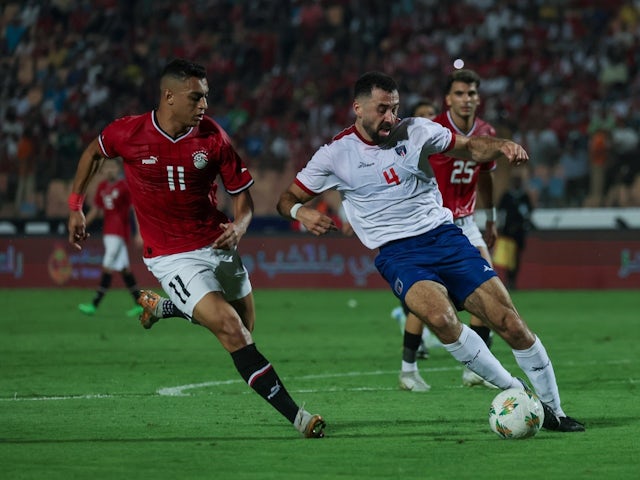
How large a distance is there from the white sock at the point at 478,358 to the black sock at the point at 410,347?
8.50 ft

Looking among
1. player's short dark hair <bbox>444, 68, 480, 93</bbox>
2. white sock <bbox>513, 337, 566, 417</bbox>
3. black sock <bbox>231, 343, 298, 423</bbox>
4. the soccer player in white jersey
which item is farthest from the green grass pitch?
player's short dark hair <bbox>444, 68, 480, 93</bbox>

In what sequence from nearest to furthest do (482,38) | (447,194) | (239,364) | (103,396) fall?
A: (239,364) < (103,396) < (447,194) < (482,38)

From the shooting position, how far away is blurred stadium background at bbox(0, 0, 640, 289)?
23.8 metres

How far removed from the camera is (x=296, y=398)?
9.98 metres

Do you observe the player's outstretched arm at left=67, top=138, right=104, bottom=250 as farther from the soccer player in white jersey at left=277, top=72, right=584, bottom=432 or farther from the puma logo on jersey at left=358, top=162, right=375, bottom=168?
the puma logo on jersey at left=358, top=162, right=375, bottom=168

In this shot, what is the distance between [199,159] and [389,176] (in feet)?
4.25

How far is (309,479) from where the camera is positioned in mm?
6430

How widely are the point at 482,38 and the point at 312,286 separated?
769 cm

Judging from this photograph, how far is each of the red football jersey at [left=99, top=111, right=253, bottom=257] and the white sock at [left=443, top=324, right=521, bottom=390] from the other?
1.82 m

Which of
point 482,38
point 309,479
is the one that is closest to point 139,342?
point 309,479

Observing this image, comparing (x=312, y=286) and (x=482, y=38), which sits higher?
(x=482, y=38)

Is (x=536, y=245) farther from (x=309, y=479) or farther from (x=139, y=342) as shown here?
(x=309, y=479)

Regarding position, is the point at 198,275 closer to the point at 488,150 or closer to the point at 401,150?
the point at 401,150

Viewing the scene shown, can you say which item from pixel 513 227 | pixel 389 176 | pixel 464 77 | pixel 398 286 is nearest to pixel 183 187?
pixel 389 176
